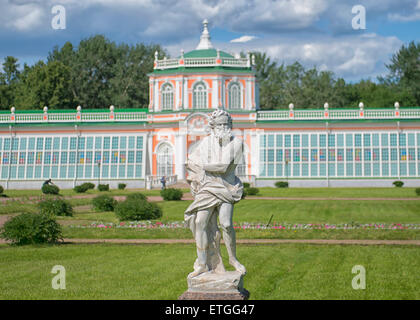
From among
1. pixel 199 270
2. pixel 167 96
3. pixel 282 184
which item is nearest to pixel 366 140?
pixel 282 184

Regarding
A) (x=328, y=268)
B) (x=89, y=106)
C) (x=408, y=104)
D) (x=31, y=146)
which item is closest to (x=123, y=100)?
(x=89, y=106)

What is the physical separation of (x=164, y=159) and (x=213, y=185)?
44.7 metres

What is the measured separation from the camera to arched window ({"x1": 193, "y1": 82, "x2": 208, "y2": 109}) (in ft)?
177

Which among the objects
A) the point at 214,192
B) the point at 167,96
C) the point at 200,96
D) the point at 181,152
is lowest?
the point at 214,192

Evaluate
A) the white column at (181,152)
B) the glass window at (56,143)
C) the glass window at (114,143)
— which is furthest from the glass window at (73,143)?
the white column at (181,152)

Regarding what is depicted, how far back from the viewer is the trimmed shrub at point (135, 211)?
23.9 metres

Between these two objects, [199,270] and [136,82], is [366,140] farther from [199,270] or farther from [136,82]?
[199,270]

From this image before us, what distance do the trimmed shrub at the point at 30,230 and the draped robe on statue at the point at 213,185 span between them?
8.91 m

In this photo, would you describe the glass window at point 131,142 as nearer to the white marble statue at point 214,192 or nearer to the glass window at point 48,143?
the glass window at point 48,143

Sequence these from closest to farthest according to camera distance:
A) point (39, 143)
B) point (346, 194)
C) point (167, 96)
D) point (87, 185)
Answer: point (346, 194), point (87, 185), point (39, 143), point (167, 96)

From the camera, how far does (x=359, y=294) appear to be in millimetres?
10891

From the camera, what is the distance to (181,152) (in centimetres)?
5331

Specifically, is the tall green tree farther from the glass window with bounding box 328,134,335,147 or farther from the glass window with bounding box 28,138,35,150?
the glass window with bounding box 28,138,35,150

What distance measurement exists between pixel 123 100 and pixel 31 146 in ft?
69.8
